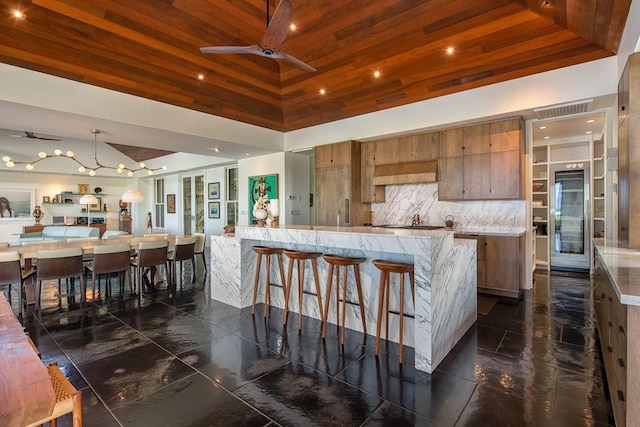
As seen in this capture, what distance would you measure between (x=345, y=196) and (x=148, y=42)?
409 centimetres

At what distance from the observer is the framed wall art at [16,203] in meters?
9.93

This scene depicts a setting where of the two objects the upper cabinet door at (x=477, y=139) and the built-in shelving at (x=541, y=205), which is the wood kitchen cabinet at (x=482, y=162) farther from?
the built-in shelving at (x=541, y=205)

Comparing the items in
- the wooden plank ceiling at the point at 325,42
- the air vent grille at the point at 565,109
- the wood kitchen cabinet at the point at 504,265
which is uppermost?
the wooden plank ceiling at the point at 325,42

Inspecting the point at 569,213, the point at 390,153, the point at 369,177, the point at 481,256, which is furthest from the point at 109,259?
the point at 569,213

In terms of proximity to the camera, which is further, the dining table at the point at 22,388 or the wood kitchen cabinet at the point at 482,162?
the wood kitchen cabinet at the point at 482,162

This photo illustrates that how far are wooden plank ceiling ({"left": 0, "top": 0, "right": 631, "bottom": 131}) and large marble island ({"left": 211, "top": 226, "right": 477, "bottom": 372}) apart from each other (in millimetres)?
2609

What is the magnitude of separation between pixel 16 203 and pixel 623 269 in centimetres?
1429

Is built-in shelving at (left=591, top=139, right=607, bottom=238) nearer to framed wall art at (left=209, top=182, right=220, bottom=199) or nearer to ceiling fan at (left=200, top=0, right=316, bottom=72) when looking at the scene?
ceiling fan at (left=200, top=0, right=316, bottom=72)

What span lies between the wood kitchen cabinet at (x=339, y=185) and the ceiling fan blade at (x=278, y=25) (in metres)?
3.47

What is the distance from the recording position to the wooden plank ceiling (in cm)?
358

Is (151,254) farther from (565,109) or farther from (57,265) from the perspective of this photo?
(565,109)

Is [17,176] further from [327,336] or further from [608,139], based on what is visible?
[608,139]

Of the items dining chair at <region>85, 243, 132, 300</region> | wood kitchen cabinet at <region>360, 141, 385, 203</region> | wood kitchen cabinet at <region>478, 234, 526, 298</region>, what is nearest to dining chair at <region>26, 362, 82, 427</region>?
dining chair at <region>85, 243, 132, 300</region>

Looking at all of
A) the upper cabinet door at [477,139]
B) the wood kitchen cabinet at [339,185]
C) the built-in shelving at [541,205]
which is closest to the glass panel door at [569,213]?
the built-in shelving at [541,205]
